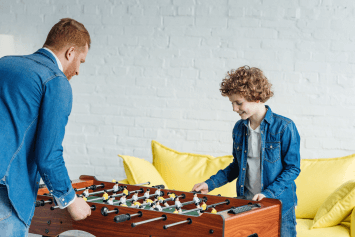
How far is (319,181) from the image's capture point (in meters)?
2.69

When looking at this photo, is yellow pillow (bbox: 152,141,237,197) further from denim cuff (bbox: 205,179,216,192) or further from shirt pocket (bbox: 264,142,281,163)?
shirt pocket (bbox: 264,142,281,163)

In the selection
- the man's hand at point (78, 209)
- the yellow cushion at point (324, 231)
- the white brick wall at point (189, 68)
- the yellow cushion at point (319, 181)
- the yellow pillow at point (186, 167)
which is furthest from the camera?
the white brick wall at point (189, 68)

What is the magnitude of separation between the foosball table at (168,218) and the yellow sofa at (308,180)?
0.81m

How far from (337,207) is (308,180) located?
339 millimetres

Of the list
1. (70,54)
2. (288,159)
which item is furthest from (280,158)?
(70,54)

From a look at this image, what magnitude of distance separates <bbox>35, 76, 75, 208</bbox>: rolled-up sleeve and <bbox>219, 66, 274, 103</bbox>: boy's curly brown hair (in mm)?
890

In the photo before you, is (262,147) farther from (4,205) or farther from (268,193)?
(4,205)

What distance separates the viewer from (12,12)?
3.55 metres

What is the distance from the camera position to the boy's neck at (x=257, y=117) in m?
2.00

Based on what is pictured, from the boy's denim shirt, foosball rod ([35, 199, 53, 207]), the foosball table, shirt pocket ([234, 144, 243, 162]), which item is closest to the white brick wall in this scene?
shirt pocket ([234, 144, 243, 162])

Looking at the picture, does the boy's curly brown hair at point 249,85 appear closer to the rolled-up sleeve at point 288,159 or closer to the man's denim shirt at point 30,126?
the rolled-up sleeve at point 288,159

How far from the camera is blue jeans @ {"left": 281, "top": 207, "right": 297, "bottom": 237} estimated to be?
186cm

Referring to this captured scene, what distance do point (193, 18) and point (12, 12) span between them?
1.67 m

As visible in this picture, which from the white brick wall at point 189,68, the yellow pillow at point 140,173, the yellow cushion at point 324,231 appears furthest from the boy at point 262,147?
the white brick wall at point 189,68
